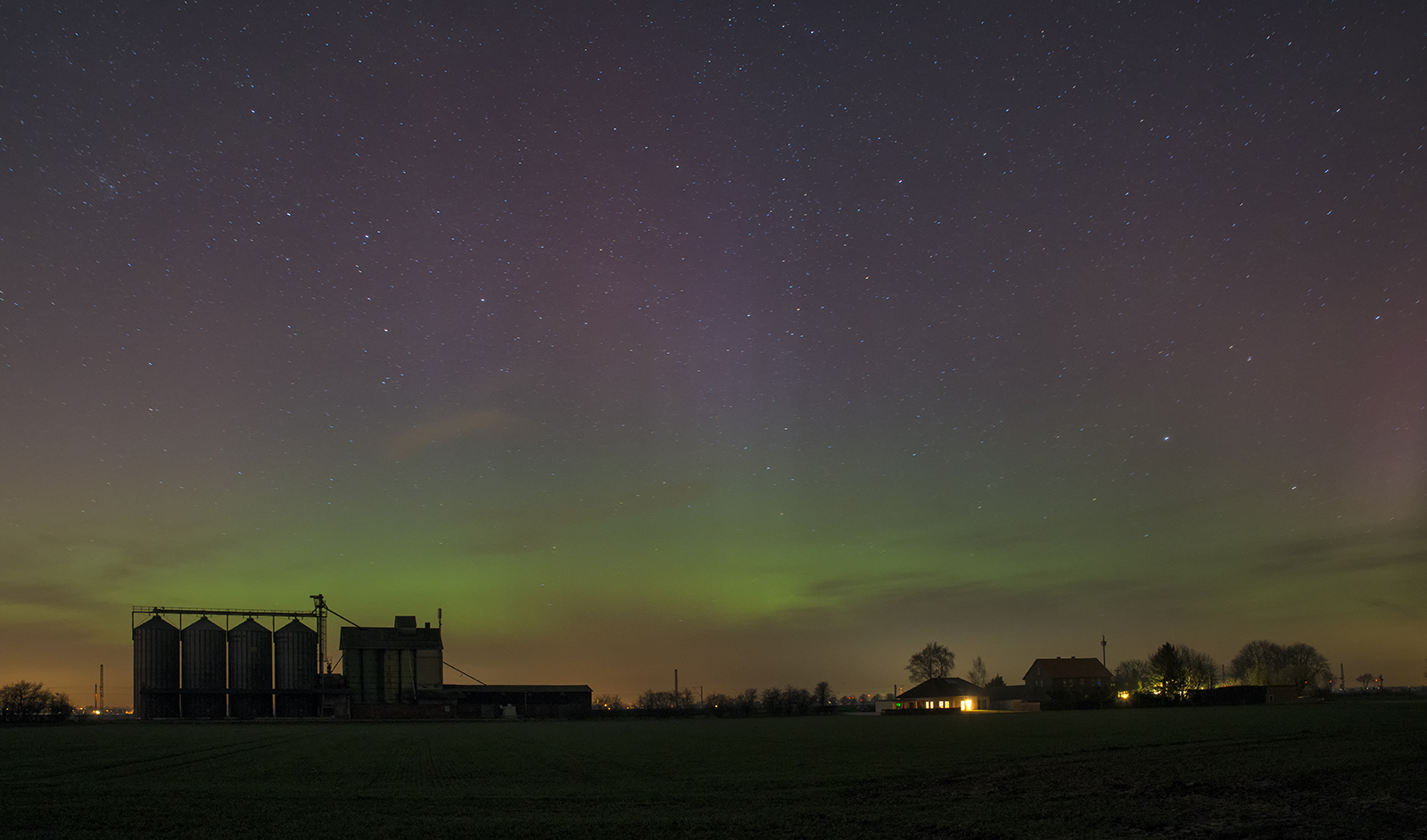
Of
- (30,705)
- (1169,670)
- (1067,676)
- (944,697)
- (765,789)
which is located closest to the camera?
(765,789)

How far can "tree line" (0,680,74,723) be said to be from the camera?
292ft

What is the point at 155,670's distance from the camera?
323 feet

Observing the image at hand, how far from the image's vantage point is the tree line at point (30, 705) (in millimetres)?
88875

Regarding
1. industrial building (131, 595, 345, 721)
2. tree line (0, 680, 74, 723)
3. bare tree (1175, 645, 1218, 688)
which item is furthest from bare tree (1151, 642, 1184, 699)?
tree line (0, 680, 74, 723)

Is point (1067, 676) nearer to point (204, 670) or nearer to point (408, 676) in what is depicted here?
point (408, 676)

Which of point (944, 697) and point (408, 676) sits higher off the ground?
point (408, 676)

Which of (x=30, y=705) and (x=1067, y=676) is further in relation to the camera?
(x=1067, y=676)

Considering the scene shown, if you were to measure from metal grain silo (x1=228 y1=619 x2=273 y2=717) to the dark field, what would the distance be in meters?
59.2

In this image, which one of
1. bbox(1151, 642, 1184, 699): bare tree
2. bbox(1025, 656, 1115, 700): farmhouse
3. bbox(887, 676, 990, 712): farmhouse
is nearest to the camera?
bbox(1151, 642, 1184, 699): bare tree

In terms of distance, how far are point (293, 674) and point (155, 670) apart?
1337cm

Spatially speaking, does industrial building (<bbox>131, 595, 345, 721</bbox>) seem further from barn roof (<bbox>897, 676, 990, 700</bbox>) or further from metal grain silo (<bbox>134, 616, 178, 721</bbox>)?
barn roof (<bbox>897, 676, 990, 700</bbox>)

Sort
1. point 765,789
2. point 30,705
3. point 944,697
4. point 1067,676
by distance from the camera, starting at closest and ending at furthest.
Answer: point 765,789
point 30,705
point 944,697
point 1067,676

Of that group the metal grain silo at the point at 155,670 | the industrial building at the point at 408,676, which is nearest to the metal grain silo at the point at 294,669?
the industrial building at the point at 408,676

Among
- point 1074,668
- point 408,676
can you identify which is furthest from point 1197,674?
point 408,676
